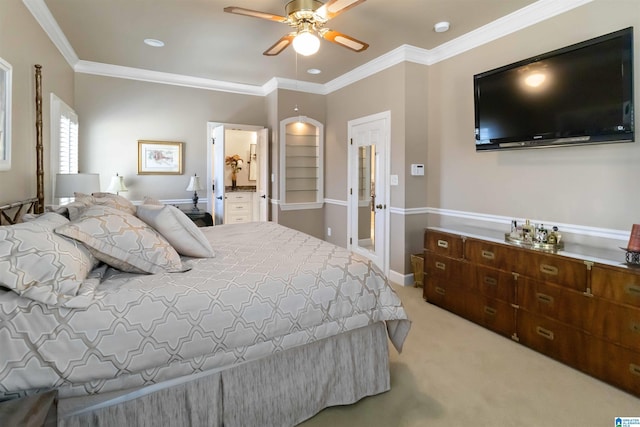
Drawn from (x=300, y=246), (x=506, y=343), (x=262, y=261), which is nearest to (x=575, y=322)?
(x=506, y=343)

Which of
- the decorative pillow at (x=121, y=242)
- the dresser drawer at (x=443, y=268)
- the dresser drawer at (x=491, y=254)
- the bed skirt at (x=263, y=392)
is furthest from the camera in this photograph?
the dresser drawer at (x=443, y=268)

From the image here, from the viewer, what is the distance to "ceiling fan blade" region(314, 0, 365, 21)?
2373mm

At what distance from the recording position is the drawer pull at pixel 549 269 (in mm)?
2410

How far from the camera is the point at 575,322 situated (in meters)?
2.29

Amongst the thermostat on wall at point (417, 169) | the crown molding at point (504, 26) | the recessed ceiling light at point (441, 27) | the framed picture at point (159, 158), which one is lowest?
the thermostat on wall at point (417, 169)

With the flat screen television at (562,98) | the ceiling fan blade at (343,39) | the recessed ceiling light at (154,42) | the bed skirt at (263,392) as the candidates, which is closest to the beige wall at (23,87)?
the recessed ceiling light at (154,42)

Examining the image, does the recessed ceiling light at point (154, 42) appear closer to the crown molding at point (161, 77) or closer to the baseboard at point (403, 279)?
the crown molding at point (161, 77)

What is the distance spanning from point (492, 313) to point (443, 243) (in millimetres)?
743

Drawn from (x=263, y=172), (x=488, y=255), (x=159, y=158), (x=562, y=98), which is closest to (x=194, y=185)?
(x=159, y=158)

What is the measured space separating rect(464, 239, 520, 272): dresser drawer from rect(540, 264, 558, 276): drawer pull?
0.20 meters

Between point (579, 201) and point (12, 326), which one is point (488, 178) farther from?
point (12, 326)

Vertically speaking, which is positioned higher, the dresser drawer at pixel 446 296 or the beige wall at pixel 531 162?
the beige wall at pixel 531 162

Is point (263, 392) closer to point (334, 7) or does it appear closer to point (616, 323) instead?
point (616, 323)

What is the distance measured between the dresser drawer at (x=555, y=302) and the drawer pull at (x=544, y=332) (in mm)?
112
